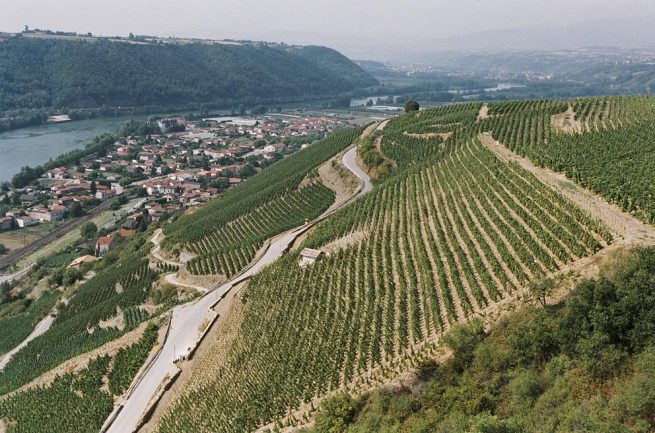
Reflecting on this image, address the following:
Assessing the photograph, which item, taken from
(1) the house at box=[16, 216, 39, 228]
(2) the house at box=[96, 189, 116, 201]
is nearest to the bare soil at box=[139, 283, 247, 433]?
(1) the house at box=[16, 216, 39, 228]

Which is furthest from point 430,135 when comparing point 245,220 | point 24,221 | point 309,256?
point 24,221

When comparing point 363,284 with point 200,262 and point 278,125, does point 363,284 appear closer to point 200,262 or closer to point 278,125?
point 200,262

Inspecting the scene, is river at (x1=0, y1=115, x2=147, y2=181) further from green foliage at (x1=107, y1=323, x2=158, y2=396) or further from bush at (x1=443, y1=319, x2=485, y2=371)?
bush at (x1=443, y1=319, x2=485, y2=371)

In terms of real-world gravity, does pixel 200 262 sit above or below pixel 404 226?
below

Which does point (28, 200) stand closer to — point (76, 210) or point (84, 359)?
point (76, 210)

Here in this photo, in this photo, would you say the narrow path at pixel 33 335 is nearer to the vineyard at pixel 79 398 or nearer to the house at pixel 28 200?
the vineyard at pixel 79 398

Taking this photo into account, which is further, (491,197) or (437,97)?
(437,97)

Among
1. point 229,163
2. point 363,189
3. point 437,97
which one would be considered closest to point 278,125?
point 229,163
